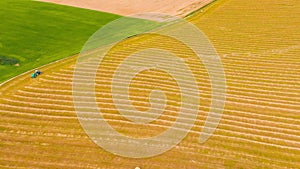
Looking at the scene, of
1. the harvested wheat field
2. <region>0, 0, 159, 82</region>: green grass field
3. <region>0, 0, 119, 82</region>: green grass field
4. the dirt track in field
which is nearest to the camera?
the harvested wheat field

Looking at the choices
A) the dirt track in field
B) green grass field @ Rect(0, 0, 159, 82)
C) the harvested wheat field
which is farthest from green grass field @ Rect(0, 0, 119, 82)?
the harvested wheat field

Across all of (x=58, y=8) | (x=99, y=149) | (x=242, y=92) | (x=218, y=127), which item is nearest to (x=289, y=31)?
(x=242, y=92)

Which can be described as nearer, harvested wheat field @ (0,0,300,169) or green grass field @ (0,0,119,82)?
harvested wheat field @ (0,0,300,169)

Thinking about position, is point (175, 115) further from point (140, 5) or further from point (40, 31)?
point (140, 5)

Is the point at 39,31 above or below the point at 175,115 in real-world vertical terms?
above

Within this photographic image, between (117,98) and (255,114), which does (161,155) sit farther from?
(255,114)

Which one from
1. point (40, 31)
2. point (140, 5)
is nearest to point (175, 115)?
point (40, 31)

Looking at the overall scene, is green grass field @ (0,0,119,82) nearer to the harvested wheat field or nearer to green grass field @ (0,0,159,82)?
green grass field @ (0,0,159,82)
